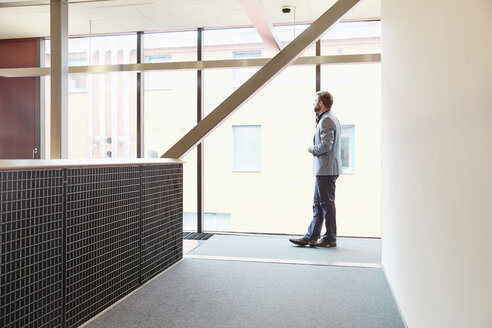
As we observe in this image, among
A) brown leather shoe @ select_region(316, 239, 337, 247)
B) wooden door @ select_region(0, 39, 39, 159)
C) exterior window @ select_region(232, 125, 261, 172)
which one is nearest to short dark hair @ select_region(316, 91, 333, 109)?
exterior window @ select_region(232, 125, 261, 172)

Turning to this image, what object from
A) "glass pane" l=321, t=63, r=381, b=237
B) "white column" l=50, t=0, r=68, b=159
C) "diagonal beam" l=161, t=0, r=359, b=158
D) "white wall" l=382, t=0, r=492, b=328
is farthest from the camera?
"glass pane" l=321, t=63, r=381, b=237

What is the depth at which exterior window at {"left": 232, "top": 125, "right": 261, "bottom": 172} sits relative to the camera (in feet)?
15.6

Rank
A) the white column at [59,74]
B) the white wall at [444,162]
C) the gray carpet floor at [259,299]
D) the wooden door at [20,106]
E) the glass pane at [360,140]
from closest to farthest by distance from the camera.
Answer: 1. the white wall at [444,162]
2. the gray carpet floor at [259,299]
3. the white column at [59,74]
4. the glass pane at [360,140]
5. the wooden door at [20,106]

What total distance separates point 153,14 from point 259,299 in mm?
3266

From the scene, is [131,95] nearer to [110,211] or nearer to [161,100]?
[161,100]

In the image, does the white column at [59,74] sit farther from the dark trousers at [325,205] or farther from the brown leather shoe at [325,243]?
the brown leather shoe at [325,243]

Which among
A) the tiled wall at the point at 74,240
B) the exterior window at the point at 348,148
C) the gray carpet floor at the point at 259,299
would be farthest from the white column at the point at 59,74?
the exterior window at the point at 348,148

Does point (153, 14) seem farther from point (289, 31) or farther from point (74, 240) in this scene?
point (74, 240)

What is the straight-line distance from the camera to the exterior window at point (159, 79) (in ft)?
16.2

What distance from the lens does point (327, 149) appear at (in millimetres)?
3656

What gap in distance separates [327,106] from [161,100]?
213cm

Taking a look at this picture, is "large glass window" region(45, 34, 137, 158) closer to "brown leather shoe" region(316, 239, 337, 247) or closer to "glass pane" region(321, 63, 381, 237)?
"glass pane" region(321, 63, 381, 237)

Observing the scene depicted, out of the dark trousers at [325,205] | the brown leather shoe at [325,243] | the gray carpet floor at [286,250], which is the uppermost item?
the dark trousers at [325,205]

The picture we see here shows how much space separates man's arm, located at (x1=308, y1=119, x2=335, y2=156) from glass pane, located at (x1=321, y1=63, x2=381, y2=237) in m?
0.90
